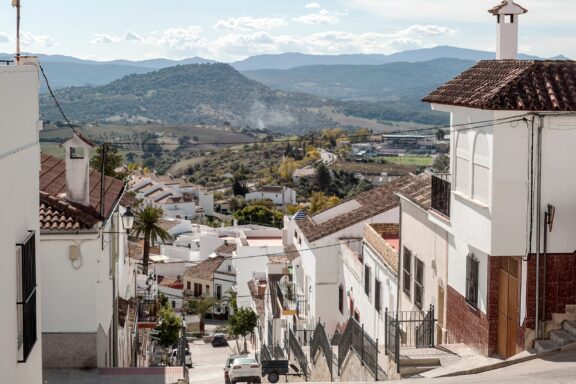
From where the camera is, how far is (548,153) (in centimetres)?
1423

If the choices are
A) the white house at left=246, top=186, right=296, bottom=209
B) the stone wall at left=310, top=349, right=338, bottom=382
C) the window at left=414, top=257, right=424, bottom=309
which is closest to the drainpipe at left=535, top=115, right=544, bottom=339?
the window at left=414, top=257, right=424, bottom=309

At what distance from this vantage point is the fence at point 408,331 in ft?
53.5

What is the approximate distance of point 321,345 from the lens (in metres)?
22.6

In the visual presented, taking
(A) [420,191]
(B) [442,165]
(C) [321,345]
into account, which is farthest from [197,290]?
(A) [420,191]

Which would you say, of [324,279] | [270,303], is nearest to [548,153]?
[324,279]

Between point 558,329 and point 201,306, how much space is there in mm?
61094

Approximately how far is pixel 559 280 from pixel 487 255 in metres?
1.45

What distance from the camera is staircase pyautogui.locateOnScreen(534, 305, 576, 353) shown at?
14383 millimetres

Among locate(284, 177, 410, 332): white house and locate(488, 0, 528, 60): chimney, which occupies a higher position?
locate(488, 0, 528, 60): chimney

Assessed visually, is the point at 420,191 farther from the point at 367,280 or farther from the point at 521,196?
the point at 521,196

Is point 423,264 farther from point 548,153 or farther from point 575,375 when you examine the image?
point 575,375

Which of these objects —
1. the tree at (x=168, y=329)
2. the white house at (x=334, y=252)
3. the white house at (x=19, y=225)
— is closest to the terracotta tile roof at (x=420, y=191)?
the white house at (x=334, y=252)

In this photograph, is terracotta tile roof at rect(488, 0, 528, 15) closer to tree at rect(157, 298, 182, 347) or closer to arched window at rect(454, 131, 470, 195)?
arched window at rect(454, 131, 470, 195)

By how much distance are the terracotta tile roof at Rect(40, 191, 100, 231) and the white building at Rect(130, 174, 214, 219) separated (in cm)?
9975
